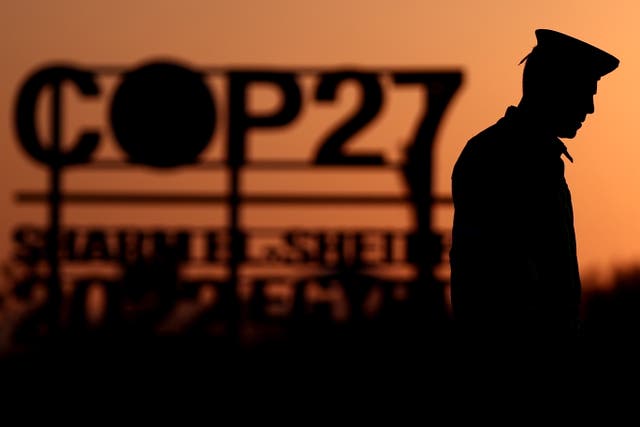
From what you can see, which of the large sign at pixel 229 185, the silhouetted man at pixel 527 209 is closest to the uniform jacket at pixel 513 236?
the silhouetted man at pixel 527 209

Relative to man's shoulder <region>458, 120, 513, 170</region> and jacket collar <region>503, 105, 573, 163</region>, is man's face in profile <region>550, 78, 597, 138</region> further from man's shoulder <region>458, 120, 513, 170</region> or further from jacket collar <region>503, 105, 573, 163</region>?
man's shoulder <region>458, 120, 513, 170</region>

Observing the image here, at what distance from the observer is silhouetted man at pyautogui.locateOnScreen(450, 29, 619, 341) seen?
14.4 ft

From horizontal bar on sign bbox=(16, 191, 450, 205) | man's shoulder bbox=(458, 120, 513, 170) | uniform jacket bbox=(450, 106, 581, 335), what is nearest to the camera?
uniform jacket bbox=(450, 106, 581, 335)

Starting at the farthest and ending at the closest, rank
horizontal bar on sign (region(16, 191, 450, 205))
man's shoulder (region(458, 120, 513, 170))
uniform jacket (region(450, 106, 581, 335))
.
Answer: horizontal bar on sign (region(16, 191, 450, 205)), man's shoulder (region(458, 120, 513, 170)), uniform jacket (region(450, 106, 581, 335))

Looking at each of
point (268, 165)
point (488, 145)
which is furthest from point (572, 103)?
point (268, 165)

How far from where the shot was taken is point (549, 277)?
4.55 m

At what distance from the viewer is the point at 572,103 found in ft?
15.2

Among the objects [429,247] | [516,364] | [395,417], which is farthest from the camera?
[429,247]

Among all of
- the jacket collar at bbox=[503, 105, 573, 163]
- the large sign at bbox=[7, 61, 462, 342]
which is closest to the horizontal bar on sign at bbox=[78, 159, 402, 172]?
the large sign at bbox=[7, 61, 462, 342]

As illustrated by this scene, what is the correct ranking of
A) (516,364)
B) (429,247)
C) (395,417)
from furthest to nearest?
(429,247), (395,417), (516,364)

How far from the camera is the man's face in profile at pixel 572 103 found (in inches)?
182

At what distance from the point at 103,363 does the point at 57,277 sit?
1.54m

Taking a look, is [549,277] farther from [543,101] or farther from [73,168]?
[73,168]

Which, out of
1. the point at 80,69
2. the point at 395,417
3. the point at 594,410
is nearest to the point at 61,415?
the point at 395,417
